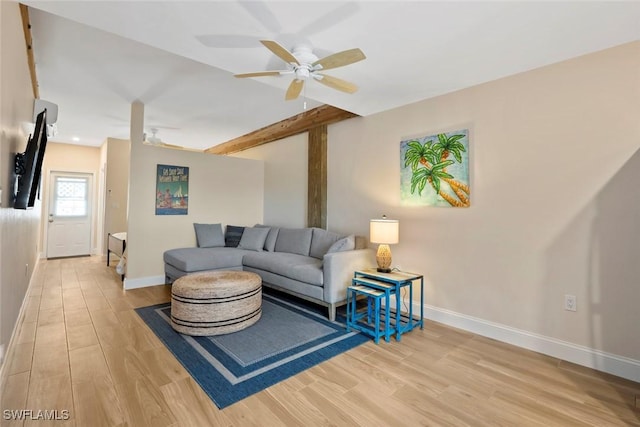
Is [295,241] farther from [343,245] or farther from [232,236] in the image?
[232,236]

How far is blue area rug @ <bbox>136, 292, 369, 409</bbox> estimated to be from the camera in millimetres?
1998

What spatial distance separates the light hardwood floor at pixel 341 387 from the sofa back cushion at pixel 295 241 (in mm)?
1922

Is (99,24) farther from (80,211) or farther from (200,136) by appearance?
(80,211)

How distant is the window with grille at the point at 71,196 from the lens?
6.80 meters

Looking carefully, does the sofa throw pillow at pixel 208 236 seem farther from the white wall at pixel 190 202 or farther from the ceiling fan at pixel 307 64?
the ceiling fan at pixel 307 64

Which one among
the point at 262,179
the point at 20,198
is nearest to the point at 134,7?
the point at 20,198

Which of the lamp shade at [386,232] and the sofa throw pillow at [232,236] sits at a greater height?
the lamp shade at [386,232]

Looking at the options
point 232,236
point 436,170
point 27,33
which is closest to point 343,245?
point 436,170

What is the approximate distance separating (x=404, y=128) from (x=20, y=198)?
3563 millimetres

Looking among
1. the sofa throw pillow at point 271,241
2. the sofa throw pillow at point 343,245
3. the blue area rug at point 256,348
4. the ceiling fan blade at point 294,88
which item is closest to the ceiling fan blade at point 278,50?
the ceiling fan blade at point 294,88

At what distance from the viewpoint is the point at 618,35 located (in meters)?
2.10

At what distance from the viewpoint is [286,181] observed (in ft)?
17.3

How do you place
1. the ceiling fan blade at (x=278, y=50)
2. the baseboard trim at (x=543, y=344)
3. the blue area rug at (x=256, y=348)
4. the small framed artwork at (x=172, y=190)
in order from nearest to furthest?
the ceiling fan blade at (x=278, y=50), the blue area rug at (x=256, y=348), the baseboard trim at (x=543, y=344), the small framed artwork at (x=172, y=190)

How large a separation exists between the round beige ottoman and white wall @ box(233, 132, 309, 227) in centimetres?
218
